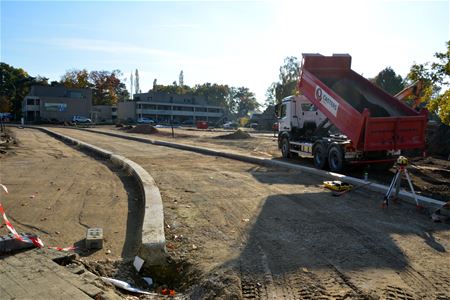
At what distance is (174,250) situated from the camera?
5820 mm

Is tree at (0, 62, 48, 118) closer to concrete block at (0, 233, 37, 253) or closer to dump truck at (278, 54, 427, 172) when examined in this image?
dump truck at (278, 54, 427, 172)

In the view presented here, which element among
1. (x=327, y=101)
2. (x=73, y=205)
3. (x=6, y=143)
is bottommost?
(x=6, y=143)

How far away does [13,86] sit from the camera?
106m

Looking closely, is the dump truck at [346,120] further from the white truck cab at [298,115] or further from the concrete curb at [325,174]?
the concrete curb at [325,174]

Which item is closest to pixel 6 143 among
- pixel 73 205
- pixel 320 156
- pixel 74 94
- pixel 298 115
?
pixel 298 115

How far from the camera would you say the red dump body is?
1252cm

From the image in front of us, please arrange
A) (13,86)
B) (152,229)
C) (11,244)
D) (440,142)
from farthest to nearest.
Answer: (13,86) → (440,142) → (152,229) → (11,244)

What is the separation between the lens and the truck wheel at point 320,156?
583 inches

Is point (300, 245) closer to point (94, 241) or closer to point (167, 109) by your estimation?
point (94, 241)

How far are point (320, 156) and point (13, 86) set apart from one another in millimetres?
110194

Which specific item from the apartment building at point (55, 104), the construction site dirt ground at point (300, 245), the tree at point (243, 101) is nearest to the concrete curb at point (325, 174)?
the construction site dirt ground at point (300, 245)

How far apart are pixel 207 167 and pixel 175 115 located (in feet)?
333

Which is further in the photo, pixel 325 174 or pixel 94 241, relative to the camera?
pixel 325 174

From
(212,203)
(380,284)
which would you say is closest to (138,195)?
(212,203)
